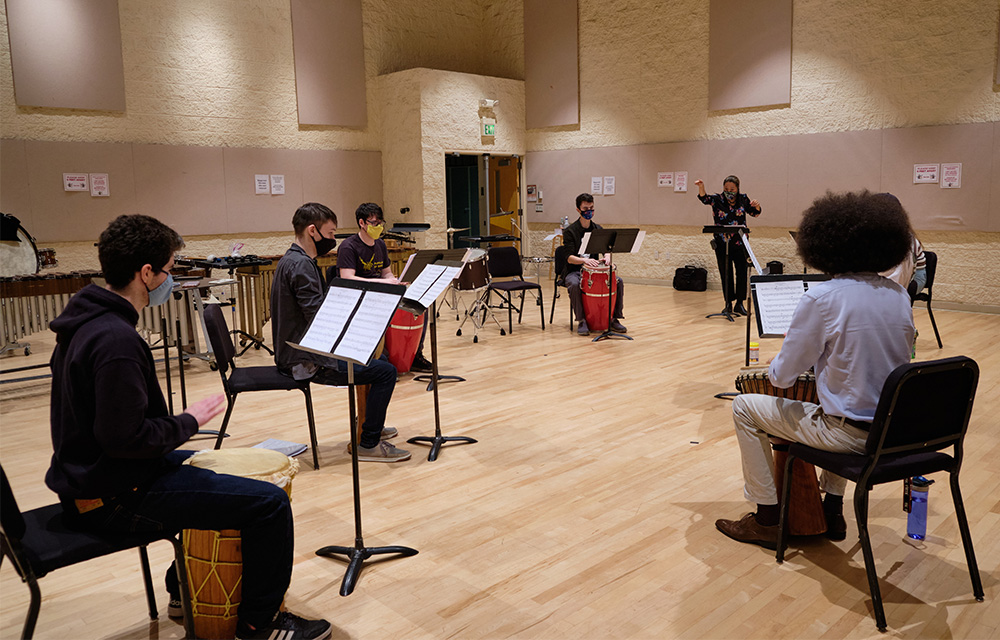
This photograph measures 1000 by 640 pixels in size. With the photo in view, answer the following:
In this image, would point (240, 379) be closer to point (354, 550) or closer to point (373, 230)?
point (354, 550)

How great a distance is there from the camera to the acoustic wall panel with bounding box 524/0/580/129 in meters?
12.7

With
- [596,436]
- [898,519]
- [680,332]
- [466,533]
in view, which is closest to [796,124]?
[680,332]

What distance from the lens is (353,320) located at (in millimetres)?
2945

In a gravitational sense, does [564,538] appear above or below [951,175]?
below

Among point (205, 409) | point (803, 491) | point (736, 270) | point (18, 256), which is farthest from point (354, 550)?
point (736, 270)

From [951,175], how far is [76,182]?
10.5 metres

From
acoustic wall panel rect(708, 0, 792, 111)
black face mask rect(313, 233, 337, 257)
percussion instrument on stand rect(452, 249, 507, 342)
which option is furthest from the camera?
acoustic wall panel rect(708, 0, 792, 111)

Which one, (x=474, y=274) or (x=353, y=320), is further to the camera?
(x=474, y=274)

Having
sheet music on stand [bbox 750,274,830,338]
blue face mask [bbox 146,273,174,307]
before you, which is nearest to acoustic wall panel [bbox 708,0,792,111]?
sheet music on stand [bbox 750,274,830,338]

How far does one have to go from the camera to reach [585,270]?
25.8ft

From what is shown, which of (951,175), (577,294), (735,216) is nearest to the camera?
(577,294)

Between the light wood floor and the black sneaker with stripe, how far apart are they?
0.10 metres

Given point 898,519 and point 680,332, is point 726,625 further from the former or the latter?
point 680,332

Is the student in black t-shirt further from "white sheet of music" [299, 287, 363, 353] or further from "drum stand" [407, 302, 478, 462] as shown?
"white sheet of music" [299, 287, 363, 353]
